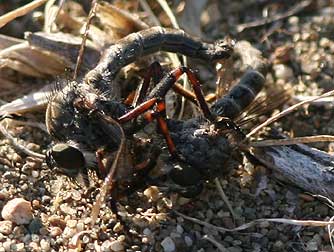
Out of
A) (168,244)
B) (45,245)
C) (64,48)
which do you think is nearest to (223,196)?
(168,244)

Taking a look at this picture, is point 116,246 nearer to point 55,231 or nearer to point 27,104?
point 55,231

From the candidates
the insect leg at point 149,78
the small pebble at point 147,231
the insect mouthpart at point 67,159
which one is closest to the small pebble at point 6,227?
the insect mouthpart at point 67,159

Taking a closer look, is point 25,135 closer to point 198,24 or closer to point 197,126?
point 197,126

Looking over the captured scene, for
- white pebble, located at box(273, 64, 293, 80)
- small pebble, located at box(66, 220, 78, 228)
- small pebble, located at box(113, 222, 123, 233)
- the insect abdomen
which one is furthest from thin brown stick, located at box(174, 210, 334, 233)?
white pebble, located at box(273, 64, 293, 80)

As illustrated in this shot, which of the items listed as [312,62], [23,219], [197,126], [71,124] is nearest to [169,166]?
[197,126]

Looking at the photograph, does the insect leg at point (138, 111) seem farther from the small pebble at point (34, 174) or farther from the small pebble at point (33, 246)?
the small pebble at point (33, 246)
